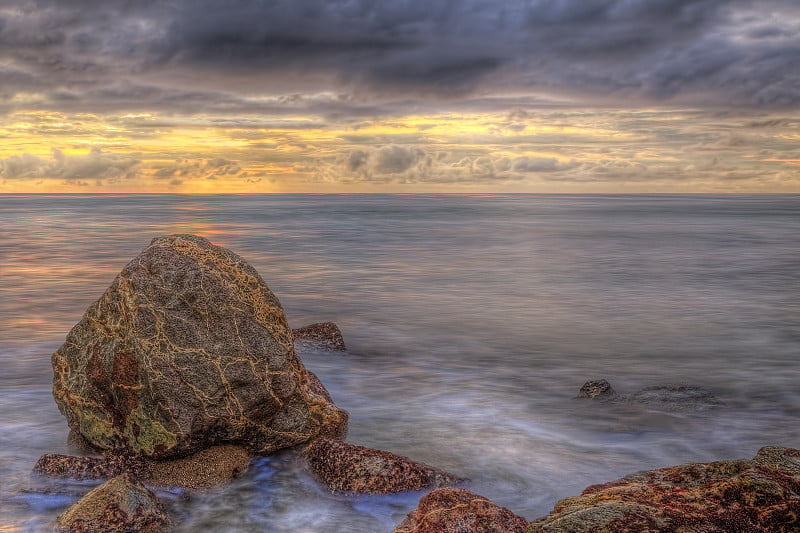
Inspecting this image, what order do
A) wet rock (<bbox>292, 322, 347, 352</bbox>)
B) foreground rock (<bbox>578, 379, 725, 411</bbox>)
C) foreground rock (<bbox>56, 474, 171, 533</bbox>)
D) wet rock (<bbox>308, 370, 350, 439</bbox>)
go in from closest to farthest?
foreground rock (<bbox>56, 474, 171, 533</bbox>) < wet rock (<bbox>308, 370, 350, 439</bbox>) < foreground rock (<bbox>578, 379, 725, 411</bbox>) < wet rock (<bbox>292, 322, 347, 352</bbox>)

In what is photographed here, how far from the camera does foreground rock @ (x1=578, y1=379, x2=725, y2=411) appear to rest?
8.89 metres

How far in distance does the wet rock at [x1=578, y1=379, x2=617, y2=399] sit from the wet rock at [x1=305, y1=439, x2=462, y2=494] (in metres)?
3.57

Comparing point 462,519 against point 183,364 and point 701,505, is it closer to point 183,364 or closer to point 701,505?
point 701,505

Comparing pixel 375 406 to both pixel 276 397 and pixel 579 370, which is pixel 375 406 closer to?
pixel 276 397

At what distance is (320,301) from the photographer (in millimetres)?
17391

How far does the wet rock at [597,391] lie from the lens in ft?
29.9

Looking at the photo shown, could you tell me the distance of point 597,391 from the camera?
9.15 metres

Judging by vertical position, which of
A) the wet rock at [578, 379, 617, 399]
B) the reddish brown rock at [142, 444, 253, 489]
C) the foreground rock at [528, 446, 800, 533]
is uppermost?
the foreground rock at [528, 446, 800, 533]

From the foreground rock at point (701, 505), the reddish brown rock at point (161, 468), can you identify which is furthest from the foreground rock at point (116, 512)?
the foreground rock at point (701, 505)

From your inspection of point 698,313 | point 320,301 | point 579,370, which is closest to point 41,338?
point 320,301

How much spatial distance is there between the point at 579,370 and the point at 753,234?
3779 centimetres

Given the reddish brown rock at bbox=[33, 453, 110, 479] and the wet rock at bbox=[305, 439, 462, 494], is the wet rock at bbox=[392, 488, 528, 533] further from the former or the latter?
the reddish brown rock at bbox=[33, 453, 110, 479]

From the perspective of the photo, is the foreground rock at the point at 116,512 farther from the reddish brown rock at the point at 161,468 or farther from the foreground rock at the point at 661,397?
the foreground rock at the point at 661,397

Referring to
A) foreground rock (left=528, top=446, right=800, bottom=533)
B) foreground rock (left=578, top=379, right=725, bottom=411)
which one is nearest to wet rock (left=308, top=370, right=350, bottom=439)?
foreground rock (left=528, top=446, right=800, bottom=533)
